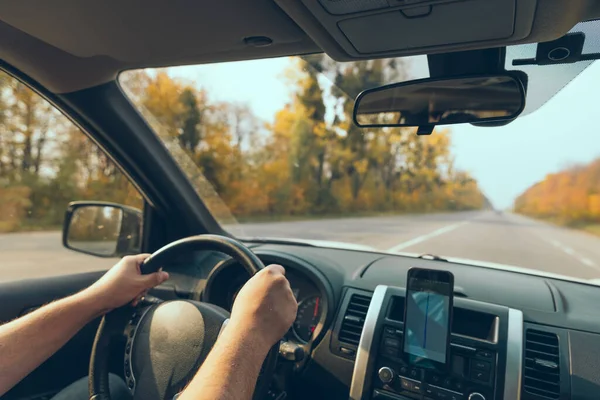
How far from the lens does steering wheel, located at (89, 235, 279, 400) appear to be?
183 centimetres

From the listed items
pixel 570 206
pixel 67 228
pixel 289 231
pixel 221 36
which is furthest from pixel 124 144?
pixel 570 206

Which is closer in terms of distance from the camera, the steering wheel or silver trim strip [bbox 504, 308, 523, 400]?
the steering wheel

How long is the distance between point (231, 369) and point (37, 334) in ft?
3.40

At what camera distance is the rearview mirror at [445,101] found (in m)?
2.14

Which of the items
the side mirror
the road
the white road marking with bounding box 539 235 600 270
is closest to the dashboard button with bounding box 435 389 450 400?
the road

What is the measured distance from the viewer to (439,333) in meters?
2.28

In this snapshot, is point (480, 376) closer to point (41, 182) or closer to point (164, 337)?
point (164, 337)

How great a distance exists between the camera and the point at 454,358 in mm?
2266

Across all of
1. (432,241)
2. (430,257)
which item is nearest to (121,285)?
(430,257)

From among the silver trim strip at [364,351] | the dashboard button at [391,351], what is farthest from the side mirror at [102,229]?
the dashboard button at [391,351]

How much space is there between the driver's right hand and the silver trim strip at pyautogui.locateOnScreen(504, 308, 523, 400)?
118 cm

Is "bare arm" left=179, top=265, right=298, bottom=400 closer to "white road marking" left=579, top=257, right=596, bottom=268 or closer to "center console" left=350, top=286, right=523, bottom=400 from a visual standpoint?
"center console" left=350, top=286, right=523, bottom=400

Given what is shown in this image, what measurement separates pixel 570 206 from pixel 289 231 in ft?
7.49

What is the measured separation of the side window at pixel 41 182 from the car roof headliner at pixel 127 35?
1.15 feet
